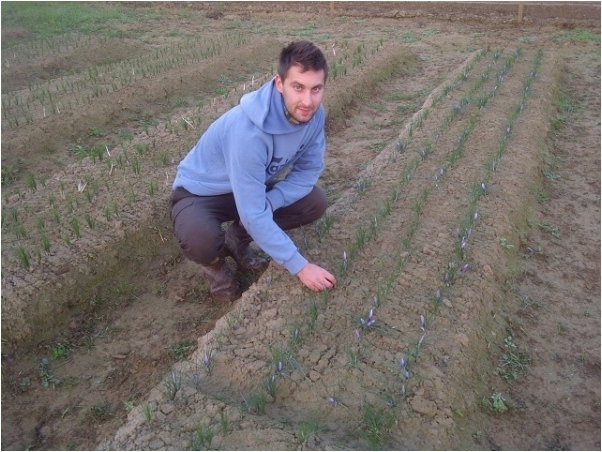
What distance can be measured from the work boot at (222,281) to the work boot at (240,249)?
194mm

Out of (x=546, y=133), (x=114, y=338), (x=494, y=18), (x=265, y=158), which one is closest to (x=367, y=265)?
(x=265, y=158)

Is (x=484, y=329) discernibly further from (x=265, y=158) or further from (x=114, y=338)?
(x=114, y=338)

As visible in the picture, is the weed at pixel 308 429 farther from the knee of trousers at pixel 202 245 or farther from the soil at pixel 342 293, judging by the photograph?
the knee of trousers at pixel 202 245

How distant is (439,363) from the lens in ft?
9.76

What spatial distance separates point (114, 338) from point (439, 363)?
80.7 inches

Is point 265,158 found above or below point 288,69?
below

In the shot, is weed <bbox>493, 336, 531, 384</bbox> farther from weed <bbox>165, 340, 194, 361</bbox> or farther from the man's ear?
the man's ear

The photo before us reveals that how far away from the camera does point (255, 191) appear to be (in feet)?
10.1

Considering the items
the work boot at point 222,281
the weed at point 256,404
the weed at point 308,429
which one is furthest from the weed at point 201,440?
the work boot at point 222,281

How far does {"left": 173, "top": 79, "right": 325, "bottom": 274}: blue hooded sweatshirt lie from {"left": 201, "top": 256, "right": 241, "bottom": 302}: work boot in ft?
1.73

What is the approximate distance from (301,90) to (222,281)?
1473mm

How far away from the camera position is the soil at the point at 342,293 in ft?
9.13

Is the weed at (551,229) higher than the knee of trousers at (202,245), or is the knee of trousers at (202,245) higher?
the knee of trousers at (202,245)

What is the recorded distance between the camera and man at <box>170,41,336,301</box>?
2973 mm
